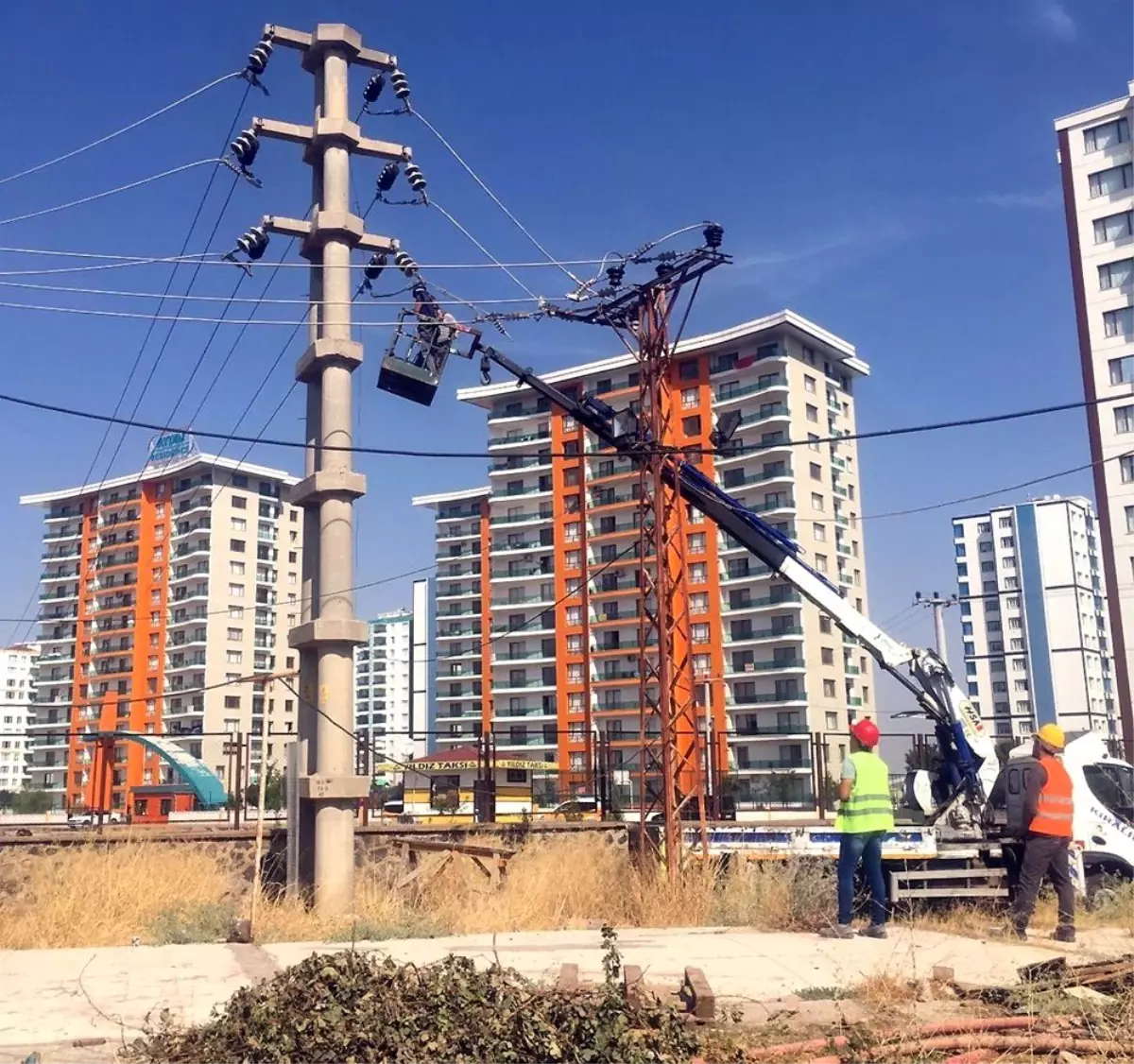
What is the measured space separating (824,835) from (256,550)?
9132cm

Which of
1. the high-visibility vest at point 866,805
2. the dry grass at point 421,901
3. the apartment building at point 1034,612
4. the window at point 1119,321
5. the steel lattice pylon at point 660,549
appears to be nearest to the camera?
the high-visibility vest at point 866,805

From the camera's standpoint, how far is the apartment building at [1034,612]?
104 metres

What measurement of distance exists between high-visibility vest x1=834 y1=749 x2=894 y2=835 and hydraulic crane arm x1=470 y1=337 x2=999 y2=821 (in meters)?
6.33

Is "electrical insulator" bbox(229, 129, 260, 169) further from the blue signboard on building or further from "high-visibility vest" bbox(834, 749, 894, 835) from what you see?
the blue signboard on building

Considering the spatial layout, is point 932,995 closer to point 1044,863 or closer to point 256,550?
point 1044,863

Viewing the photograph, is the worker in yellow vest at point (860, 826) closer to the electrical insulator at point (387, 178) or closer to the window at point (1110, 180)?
the electrical insulator at point (387, 178)

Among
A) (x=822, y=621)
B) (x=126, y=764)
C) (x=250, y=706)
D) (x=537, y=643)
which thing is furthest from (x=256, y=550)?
(x=822, y=621)

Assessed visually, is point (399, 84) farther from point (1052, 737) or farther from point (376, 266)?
point (1052, 737)

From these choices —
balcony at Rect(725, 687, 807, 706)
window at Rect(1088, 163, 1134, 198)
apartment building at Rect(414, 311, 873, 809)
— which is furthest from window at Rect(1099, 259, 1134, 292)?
balcony at Rect(725, 687, 807, 706)

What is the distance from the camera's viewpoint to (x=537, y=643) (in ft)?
268

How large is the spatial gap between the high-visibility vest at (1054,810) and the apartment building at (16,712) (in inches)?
4148

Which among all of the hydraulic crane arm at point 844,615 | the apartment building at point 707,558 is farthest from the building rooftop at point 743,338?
the hydraulic crane arm at point 844,615

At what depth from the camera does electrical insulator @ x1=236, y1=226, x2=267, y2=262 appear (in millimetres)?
15477

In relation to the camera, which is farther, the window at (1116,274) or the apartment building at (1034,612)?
the apartment building at (1034,612)
